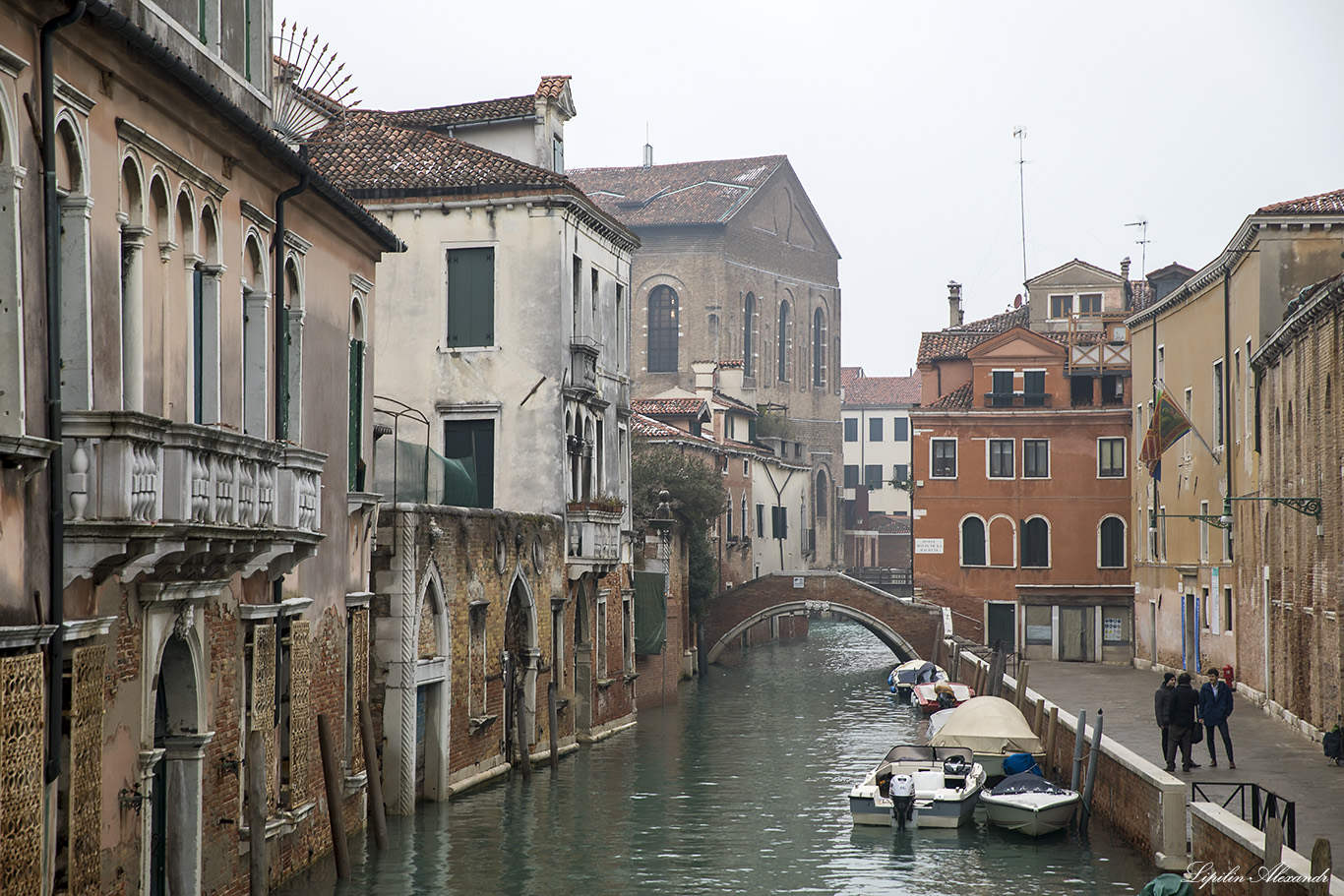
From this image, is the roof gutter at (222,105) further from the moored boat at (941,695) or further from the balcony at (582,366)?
the moored boat at (941,695)

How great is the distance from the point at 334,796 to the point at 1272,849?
27.1ft

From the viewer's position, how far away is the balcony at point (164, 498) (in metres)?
8.68

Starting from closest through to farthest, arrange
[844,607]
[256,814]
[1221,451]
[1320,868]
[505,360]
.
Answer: [1320,868] < [256,814] < [505,360] < [1221,451] < [844,607]

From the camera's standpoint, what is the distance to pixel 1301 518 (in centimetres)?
2198

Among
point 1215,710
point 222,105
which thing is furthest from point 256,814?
point 1215,710

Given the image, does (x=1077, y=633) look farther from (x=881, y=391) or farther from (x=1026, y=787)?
(x=881, y=391)

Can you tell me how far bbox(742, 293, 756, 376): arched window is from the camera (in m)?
65.8

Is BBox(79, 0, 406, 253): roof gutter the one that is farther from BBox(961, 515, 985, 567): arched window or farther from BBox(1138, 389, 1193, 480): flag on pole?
BBox(961, 515, 985, 567): arched window

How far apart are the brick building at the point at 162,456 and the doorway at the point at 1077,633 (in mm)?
27790

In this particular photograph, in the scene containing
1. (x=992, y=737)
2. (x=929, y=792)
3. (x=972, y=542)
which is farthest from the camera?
(x=972, y=542)

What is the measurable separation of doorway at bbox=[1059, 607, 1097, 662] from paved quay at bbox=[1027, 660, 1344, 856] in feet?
18.6

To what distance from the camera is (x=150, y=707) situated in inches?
414

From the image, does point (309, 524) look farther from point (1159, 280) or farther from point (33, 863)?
point (1159, 280)

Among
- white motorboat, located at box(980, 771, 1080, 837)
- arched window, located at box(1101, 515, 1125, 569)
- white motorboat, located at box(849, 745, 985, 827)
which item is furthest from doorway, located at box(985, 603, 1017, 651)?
white motorboat, located at box(980, 771, 1080, 837)
